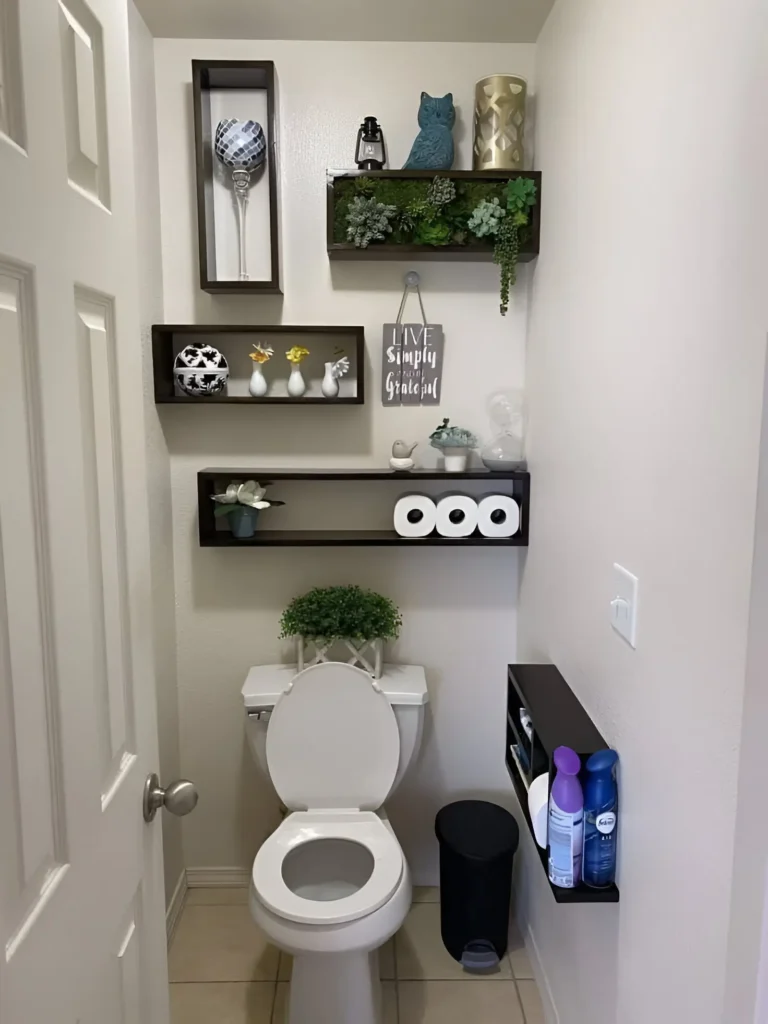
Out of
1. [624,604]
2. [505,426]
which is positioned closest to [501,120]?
[505,426]

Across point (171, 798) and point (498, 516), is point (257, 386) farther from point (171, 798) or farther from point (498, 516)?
point (171, 798)

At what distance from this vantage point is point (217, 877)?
93.5 inches

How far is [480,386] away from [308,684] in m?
0.97

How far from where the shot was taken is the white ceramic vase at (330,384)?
2062 millimetres

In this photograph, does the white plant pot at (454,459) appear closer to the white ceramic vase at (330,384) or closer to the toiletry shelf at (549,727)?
the white ceramic vase at (330,384)

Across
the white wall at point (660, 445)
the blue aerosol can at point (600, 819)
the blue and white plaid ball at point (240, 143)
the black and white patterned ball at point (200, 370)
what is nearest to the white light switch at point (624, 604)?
the white wall at point (660, 445)

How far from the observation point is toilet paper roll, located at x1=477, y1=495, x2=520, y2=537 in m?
2.10

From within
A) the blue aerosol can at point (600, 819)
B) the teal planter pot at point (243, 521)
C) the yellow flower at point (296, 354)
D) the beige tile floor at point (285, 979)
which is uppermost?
the yellow flower at point (296, 354)

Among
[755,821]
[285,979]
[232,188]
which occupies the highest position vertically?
[232,188]

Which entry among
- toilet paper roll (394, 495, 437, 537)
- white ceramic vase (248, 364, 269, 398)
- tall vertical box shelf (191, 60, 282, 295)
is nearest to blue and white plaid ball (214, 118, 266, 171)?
tall vertical box shelf (191, 60, 282, 295)

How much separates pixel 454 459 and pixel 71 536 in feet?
4.61

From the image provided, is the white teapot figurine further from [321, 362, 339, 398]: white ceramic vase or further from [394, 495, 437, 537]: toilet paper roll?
[321, 362, 339, 398]: white ceramic vase

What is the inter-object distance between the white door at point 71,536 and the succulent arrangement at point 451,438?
44.9 inches

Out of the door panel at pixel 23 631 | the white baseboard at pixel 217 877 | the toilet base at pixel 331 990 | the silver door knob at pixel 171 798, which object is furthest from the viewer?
the white baseboard at pixel 217 877
